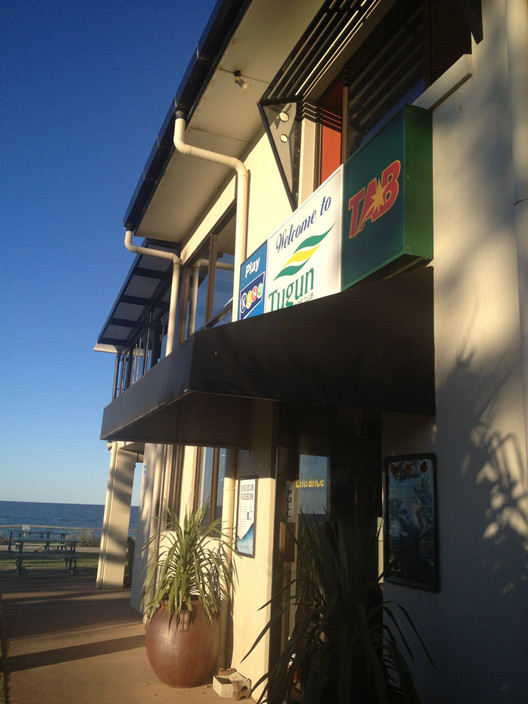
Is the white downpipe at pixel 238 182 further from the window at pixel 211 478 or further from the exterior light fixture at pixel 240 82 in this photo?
the window at pixel 211 478

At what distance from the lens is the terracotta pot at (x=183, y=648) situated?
539 centimetres

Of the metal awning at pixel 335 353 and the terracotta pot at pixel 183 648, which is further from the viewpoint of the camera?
the terracotta pot at pixel 183 648

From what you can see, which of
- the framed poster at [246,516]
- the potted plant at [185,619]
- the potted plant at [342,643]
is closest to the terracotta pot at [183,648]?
the potted plant at [185,619]

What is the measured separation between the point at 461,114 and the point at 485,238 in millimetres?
849

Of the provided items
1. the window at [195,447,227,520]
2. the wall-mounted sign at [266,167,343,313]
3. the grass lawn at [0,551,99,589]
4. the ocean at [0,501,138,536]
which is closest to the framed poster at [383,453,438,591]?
the wall-mounted sign at [266,167,343,313]

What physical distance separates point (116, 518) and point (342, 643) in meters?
11.8

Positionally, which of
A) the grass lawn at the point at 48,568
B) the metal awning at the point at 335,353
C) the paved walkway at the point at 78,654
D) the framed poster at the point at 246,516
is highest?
the metal awning at the point at 335,353

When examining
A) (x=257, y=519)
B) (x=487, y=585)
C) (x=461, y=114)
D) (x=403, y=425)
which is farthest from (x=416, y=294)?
(x=257, y=519)

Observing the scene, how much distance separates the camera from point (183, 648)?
5398 mm

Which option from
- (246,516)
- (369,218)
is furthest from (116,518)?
(369,218)

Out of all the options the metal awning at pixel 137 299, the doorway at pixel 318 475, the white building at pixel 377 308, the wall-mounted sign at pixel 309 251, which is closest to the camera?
the white building at pixel 377 308

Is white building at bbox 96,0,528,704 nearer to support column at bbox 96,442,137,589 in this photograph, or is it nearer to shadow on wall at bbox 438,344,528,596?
shadow on wall at bbox 438,344,528,596

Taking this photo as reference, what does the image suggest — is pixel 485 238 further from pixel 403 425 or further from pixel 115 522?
pixel 115 522

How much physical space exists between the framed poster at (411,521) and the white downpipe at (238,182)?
11.3 feet
